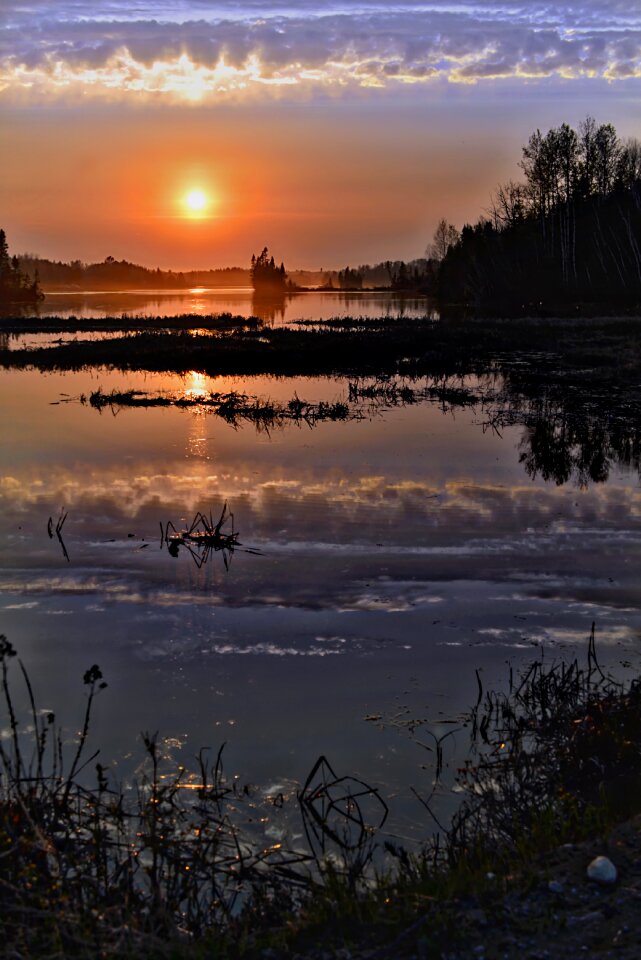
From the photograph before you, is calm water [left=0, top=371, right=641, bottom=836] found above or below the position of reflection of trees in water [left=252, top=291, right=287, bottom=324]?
below

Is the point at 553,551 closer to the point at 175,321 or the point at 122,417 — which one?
the point at 122,417

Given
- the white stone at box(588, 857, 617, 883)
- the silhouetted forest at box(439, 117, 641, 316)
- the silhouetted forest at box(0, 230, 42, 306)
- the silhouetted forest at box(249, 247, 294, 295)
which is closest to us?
Result: the white stone at box(588, 857, 617, 883)

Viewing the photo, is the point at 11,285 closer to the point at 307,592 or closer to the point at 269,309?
the point at 269,309

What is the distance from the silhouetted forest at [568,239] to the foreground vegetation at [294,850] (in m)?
68.4

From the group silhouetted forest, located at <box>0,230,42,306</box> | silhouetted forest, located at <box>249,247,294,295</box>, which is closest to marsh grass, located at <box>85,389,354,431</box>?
silhouetted forest, located at <box>0,230,42,306</box>

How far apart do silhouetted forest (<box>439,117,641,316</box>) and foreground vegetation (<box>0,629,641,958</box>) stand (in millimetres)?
68401

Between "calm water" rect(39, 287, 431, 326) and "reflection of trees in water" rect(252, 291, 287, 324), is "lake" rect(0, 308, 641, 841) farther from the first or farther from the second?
"reflection of trees in water" rect(252, 291, 287, 324)

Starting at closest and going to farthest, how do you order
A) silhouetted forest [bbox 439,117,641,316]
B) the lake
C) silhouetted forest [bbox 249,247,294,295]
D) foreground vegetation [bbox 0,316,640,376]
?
the lake, foreground vegetation [bbox 0,316,640,376], silhouetted forest [bbox 439,117,641,316], silhouetted forest [bbox 249,247,294,295]

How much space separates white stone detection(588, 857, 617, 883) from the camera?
164 inches

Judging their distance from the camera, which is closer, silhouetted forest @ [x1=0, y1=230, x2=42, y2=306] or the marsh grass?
the marsh grass

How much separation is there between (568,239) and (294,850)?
86642 millimetres

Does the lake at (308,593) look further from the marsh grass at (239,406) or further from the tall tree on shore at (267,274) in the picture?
the tall tree on shore at (267,274)

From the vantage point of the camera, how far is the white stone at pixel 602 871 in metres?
4.16

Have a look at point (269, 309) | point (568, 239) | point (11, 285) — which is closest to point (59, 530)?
point (568, 239)
